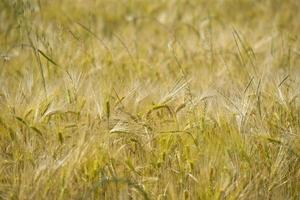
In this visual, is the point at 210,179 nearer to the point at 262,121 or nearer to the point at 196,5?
the point at 262,121

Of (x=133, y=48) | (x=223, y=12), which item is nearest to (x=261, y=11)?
(x=223, y=12)

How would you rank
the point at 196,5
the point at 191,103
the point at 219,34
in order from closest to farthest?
the point at 191,103 → the point at 219,34 → the point at 196,5

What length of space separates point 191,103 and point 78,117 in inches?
16.3

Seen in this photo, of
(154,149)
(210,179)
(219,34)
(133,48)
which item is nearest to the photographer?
(210,179)

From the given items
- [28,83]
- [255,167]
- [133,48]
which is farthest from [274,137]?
[133,48]

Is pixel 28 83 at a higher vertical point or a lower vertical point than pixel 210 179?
higher

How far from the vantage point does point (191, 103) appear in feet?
6.47

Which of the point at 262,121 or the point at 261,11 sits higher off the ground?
the point at 261,11

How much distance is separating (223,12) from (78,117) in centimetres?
226

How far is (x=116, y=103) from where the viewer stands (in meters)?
1.98

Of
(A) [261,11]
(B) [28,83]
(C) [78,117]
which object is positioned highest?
(A) [261,11]

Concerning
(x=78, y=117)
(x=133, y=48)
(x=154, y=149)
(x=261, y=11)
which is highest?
(x=261, y=11)

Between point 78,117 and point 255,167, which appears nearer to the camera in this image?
point 255,167

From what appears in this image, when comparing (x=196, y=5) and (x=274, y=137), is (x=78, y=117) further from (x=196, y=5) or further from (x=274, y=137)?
(x=196, y=5)
